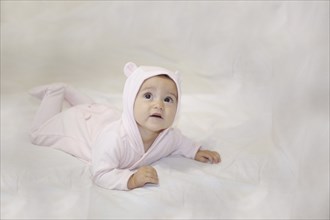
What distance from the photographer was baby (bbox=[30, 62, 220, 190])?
1.05 metres

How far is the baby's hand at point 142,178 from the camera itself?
1.03 metres

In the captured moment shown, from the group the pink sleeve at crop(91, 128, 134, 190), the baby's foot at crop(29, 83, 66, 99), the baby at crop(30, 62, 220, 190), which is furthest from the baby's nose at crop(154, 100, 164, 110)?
the baby's foot at crop(29, 83, 66, 99)

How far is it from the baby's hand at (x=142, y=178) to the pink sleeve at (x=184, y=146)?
5.2 inches

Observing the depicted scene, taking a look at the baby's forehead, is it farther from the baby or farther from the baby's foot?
the baby's foot

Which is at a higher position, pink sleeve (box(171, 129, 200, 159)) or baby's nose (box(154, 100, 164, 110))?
baby's nose (box(154, 100, 164, 110))

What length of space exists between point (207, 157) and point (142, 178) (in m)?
0.19

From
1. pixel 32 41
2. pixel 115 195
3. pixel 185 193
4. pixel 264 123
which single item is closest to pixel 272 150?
pixel 264 123

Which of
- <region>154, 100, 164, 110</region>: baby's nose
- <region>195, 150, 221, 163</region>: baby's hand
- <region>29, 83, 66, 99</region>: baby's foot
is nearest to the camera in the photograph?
<region>154, 100, 164, 110</region>: baby's nose

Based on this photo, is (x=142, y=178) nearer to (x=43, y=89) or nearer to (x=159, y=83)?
(x=159, y=83)

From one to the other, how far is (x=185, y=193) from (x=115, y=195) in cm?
13

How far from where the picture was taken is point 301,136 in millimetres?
912

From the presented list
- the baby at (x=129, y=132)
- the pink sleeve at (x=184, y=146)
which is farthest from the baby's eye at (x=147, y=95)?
the pink sleeve at (x=184, y=146)

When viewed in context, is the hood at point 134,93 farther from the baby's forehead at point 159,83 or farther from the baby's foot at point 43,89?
the baby's foot at point 43,89

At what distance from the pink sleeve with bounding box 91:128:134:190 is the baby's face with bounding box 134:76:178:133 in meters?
0.07
